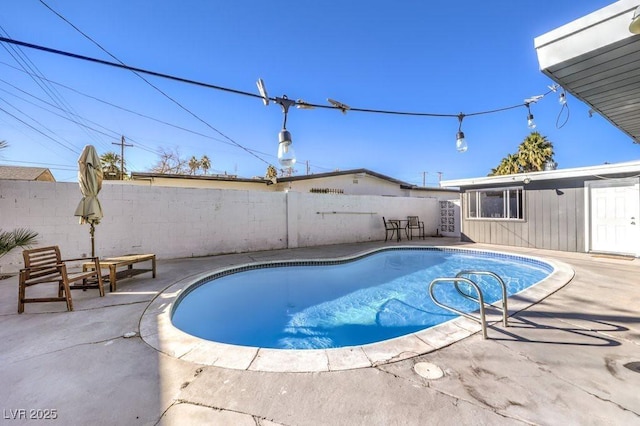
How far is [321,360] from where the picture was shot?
224 centimetres

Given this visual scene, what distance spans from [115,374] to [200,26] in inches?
343

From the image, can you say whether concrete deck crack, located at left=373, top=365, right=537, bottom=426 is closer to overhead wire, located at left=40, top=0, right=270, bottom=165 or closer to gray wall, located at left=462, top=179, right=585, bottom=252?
overhead wire, located at left=40, top=0, right=270, bottom=165

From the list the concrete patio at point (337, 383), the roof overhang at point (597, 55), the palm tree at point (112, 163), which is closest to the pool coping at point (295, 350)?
the concrete patio at point (337, 383)

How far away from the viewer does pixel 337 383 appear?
192cm

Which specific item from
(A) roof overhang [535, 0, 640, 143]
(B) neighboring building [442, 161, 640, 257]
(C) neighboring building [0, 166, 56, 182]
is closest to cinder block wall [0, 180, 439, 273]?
(B) neighboring building [442, 161, 640, 257]

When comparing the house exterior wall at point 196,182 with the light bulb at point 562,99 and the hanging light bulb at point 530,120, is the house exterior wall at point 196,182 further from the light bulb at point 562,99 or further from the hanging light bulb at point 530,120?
the light bulb at point 562,99

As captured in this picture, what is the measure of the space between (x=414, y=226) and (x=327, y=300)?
8.17 meters

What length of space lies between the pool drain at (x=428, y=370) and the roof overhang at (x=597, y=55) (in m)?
2.73

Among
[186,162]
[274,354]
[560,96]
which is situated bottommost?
[274,354]

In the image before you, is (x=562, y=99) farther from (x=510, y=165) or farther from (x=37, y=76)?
(x=510, y=165)

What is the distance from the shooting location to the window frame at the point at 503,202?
8.73 metres

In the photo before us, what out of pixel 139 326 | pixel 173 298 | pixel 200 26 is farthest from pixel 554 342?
pixel 200 26

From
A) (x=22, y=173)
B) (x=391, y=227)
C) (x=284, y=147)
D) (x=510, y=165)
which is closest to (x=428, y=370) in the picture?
(x=284, y=147)

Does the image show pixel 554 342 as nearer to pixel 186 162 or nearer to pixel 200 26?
pixel 200 26
